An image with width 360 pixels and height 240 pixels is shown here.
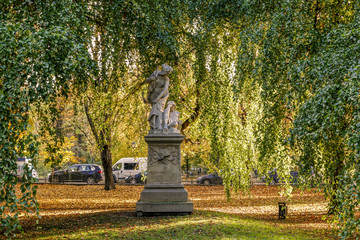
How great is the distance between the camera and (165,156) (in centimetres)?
1045

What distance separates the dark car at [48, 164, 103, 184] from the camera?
2922cm

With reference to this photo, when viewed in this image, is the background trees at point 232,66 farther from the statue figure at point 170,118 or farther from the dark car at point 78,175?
the dark car at point 78,175

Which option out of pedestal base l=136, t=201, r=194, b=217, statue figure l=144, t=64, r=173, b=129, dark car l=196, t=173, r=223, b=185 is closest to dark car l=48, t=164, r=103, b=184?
dark car l=196, t=173, r=223, b=185

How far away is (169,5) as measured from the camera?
10.4 meters

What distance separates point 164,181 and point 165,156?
63cm

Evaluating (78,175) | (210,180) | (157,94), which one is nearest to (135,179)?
(78,175)

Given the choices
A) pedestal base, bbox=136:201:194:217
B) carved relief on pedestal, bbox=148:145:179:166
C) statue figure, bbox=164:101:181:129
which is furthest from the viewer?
statue figure, bbox=164:101:181:129

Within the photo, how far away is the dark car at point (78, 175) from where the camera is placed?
29.2 metres

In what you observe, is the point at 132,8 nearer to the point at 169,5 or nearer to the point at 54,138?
the point at 169,5

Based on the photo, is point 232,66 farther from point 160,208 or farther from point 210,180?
point 210,180

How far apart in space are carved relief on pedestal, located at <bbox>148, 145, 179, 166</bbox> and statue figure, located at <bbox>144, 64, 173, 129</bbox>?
0.58 meters

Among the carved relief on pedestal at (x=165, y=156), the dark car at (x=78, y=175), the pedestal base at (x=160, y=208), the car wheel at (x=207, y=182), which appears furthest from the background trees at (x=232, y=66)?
the dark car at (x=78, y=175)

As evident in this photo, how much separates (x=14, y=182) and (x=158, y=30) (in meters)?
5.38

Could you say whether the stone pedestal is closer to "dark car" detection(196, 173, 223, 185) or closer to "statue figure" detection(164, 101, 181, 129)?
"statue figure" detection(164, 101, 181, 129)
